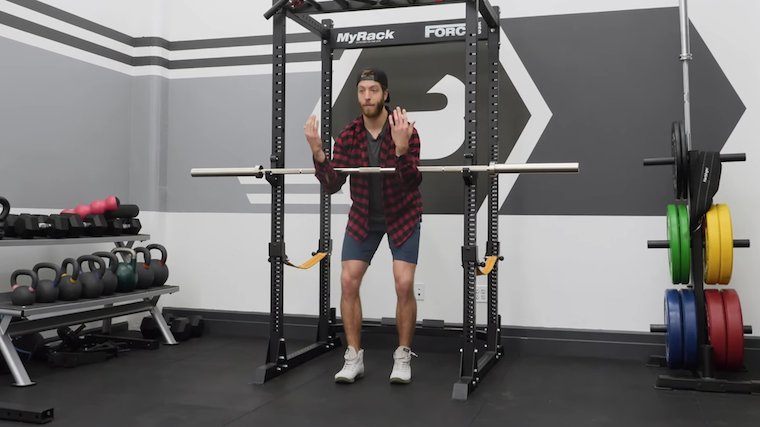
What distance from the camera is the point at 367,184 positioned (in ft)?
10.9

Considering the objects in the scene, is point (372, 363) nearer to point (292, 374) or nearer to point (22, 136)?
point (292, 374)

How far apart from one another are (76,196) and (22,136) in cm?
52

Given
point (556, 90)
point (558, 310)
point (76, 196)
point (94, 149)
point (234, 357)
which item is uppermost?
point (556, 90)

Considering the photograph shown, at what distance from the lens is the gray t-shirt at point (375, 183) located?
3318 mm

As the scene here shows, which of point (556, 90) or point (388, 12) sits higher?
point (388, 12)

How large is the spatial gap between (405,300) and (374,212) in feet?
1.57

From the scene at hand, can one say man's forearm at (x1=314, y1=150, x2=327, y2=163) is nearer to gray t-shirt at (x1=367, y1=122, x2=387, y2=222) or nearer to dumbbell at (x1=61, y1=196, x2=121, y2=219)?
gray t-shirt at (x1=367, y1=122, x2=387, y2=222)

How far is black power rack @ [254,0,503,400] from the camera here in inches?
120

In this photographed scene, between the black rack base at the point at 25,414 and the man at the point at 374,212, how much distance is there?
1.25m

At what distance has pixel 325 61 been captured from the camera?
4.00 m

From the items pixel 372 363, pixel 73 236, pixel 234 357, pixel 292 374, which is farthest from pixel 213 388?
pixel 73 236

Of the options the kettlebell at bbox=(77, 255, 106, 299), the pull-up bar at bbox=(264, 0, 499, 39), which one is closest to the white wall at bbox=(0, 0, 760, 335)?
the kettlebell at bbox=(77, 255, 106, 299)

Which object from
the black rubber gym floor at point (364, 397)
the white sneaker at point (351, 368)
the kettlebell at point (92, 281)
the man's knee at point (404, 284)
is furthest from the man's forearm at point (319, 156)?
the kettlebell at point (92, 281)

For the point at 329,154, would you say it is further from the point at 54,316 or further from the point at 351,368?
the point at 54,316
